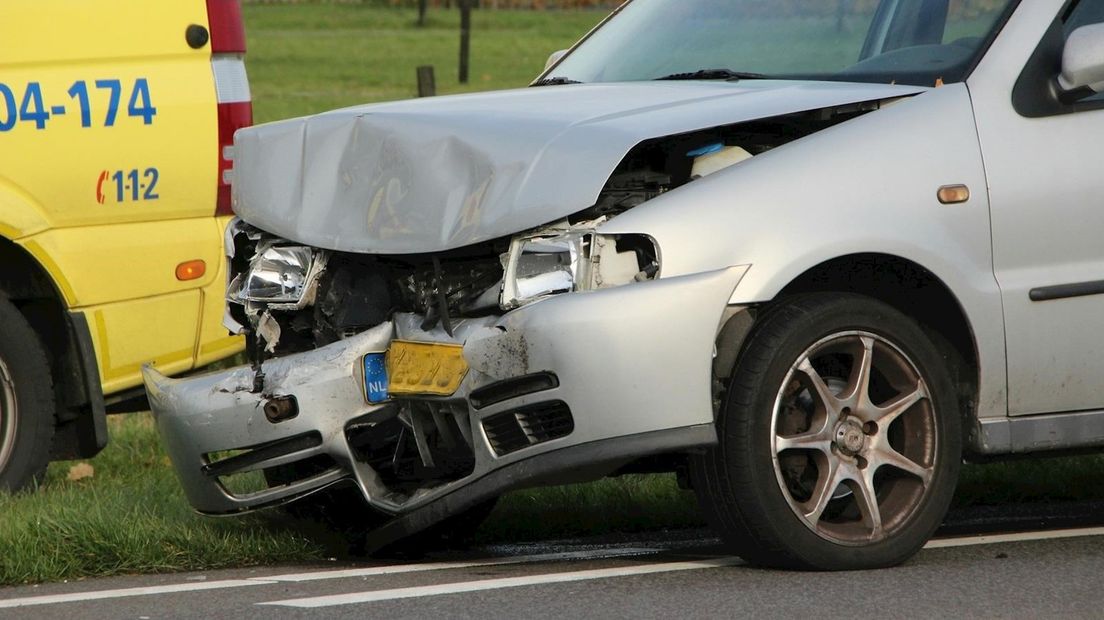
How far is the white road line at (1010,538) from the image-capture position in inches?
223

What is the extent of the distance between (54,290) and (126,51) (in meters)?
0.89

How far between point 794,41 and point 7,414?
307cm

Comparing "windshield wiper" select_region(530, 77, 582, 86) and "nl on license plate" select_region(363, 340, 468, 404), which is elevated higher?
"windshield wiper" select_region(530, 77, 582, 86)

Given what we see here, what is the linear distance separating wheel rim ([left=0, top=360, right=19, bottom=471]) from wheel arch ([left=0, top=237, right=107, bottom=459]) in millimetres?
218

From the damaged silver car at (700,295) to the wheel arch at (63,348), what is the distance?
4.14ft

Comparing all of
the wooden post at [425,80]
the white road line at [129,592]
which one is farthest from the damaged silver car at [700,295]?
the wooden post at [425,80]

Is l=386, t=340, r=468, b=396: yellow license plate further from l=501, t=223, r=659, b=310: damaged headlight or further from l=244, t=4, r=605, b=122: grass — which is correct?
l=244, t=4, r=605, b=122: grass

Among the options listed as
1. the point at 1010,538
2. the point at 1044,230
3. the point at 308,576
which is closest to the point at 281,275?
the point at 308,576

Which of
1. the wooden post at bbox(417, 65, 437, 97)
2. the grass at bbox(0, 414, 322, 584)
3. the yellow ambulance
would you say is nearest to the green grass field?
the grass at bbox(0, 414, 322, 584)

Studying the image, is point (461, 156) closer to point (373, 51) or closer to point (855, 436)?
point (855, 436)

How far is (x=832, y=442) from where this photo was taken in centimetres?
507

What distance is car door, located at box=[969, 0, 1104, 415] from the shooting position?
529cm

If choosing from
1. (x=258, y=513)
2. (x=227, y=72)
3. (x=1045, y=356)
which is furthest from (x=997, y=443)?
(x=227, y=72)

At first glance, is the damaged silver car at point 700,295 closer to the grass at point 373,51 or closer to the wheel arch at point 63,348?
the wheel arch at point 63,348
